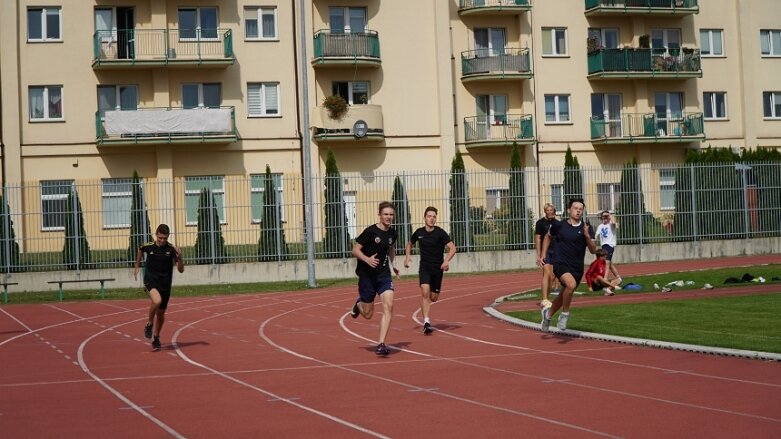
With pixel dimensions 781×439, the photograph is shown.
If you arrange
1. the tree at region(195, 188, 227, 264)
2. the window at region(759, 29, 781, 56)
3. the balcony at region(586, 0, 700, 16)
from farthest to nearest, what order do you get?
the window at region(759, 29, 781, 56) → the balcony at region(586, 0, 700, 16) → the tree at region(195, 188, 227, 264)

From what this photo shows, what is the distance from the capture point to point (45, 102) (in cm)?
4456

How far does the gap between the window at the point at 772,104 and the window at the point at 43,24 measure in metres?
33.0

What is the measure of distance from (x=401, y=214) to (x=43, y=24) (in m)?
18.4

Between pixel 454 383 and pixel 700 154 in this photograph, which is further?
pixel 700 154

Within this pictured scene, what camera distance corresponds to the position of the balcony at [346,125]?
152 ft

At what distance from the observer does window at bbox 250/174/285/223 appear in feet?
111

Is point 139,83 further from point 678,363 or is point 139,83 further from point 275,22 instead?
point 678,363

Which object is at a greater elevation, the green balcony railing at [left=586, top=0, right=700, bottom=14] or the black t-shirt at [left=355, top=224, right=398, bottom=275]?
the green balcony railing at [left=586, top=0, right=700, bottom=14]

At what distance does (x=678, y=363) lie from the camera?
1390cm

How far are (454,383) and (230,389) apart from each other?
8.43 ft

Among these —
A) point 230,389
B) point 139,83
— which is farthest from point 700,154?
point 230,389

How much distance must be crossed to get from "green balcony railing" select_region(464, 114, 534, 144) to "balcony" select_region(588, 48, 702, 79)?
4.23m

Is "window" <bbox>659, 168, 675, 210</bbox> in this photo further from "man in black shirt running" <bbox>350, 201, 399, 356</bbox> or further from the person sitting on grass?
"man in black shirt running" <bbox>350, 201, 399, 356</bbox>

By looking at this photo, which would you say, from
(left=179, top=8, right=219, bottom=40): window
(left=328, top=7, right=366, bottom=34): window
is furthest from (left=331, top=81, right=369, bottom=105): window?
(left=179, top=8, right=219, bottom=40): window
